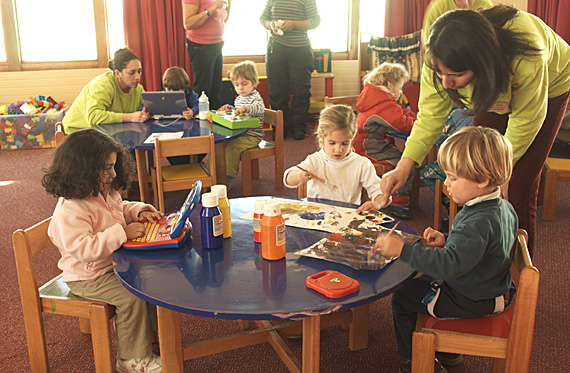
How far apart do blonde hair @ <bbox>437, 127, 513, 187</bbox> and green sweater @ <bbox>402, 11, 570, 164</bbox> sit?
327 mm

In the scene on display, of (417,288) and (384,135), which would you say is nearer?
(417,288)

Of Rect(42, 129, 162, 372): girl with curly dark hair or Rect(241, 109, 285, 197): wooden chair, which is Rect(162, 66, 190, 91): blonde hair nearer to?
Rect(241, 109, 285, 197): wooden chair

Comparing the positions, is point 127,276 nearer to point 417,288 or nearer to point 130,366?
point 130,366

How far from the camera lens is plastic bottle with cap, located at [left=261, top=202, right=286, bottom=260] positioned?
142cm

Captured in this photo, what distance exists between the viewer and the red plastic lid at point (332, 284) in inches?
49.8

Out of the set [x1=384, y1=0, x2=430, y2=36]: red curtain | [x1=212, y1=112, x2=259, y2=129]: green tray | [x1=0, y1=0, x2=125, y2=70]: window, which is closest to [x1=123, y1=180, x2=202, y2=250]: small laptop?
[x1=212, y1=112, x2=259, y2=129]: green tray

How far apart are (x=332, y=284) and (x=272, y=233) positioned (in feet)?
0.75

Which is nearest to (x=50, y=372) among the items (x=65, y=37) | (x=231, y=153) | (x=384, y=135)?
(x=231, y=153)

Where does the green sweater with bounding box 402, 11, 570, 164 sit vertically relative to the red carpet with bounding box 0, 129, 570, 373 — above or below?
above

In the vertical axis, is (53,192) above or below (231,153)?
above

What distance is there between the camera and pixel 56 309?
1.70 meters

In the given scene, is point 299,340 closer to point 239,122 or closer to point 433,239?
point 433,239

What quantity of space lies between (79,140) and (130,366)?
0.76 meters

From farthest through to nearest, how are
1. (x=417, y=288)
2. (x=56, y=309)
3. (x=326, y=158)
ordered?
1. (x=326, y=158)
2. (x=56, y=309)
3. (x=417, y=288)
